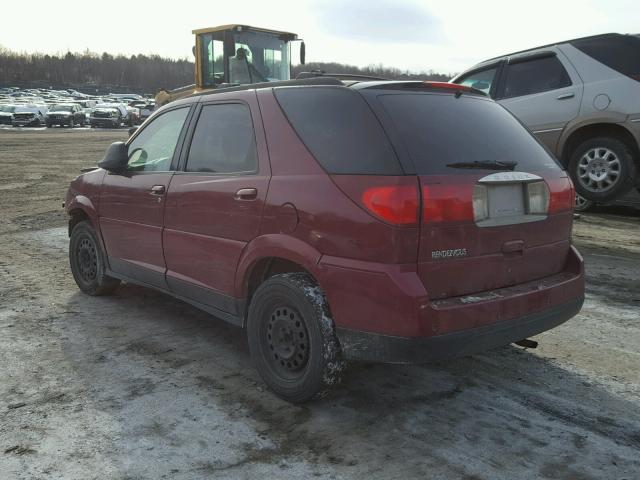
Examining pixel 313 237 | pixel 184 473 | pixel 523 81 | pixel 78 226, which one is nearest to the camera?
pixel 184 473

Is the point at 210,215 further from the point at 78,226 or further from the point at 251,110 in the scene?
the point at 78,226

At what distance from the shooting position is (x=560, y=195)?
342 cm

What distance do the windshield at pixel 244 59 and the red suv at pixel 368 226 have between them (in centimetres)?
951

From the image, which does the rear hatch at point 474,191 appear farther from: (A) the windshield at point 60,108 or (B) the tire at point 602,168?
(A) the windshield at point 60,108

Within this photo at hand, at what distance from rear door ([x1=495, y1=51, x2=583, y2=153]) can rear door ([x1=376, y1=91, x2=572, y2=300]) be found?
453cm

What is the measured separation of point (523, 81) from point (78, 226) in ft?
20.1

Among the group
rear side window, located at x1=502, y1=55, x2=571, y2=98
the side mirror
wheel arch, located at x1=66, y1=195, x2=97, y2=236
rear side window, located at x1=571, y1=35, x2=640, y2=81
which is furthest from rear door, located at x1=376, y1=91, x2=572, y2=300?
rear side window, located at x1=502, y1=55, x2=571, y2=98

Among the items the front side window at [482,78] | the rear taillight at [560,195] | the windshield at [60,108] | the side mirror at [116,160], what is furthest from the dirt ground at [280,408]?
the windshield at [60,108]

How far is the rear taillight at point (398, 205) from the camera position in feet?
9.16

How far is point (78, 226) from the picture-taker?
217 inches

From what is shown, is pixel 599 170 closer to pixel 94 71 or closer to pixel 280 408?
pixel 280 408

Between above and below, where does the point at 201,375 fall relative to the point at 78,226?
below

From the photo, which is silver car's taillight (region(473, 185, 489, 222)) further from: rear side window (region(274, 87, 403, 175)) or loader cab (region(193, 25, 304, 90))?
loader cab (region(193, 25, 304, 90))

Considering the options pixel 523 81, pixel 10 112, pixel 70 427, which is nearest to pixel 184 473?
pixel 70 427
